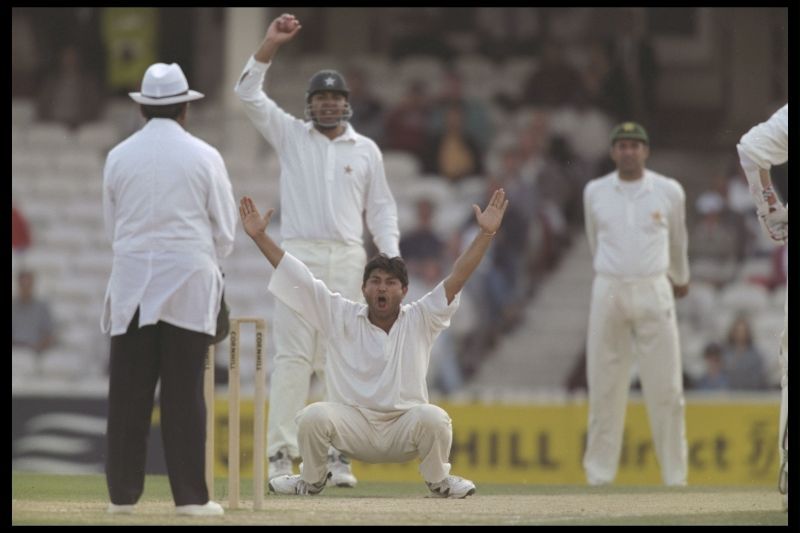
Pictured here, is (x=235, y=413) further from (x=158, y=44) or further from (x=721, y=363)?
(x=158, y=44)

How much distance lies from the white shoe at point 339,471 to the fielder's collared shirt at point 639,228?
2342mm

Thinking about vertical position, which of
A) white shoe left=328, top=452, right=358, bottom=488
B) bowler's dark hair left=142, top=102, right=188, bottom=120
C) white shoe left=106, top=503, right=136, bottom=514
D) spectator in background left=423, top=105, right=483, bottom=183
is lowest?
white shoe left=328, top=452, right=358, bottom=488

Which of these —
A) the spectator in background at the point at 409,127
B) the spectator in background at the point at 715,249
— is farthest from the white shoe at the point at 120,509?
the spectator in background at the point at 409,127

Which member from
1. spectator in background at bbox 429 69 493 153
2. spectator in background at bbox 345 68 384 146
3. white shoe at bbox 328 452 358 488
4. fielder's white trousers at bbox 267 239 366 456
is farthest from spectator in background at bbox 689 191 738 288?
white shoe at bbox 328 452 358 488

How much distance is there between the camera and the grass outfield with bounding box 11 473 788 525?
6625 mm

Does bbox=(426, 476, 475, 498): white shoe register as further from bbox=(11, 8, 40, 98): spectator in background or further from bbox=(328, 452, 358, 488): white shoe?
bbox=(11, 8, 40, 98): spectator in background

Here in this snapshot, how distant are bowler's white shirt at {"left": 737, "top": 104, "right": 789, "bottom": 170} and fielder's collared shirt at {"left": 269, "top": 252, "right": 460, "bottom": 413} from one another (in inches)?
51.1

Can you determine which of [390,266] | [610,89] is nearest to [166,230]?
[390,266]

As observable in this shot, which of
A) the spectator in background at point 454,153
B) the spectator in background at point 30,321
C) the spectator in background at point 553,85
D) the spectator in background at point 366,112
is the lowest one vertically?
the spectator in background at point 30,321

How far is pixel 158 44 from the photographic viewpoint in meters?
17.5

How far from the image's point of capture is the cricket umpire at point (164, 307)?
6.78 m

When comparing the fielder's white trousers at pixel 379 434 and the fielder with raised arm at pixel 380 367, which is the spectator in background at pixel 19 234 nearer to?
the fielder with raised arm at pixel 380 367

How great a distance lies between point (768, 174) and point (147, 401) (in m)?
2.46

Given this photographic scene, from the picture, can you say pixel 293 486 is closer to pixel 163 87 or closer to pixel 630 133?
pixel 163 87
